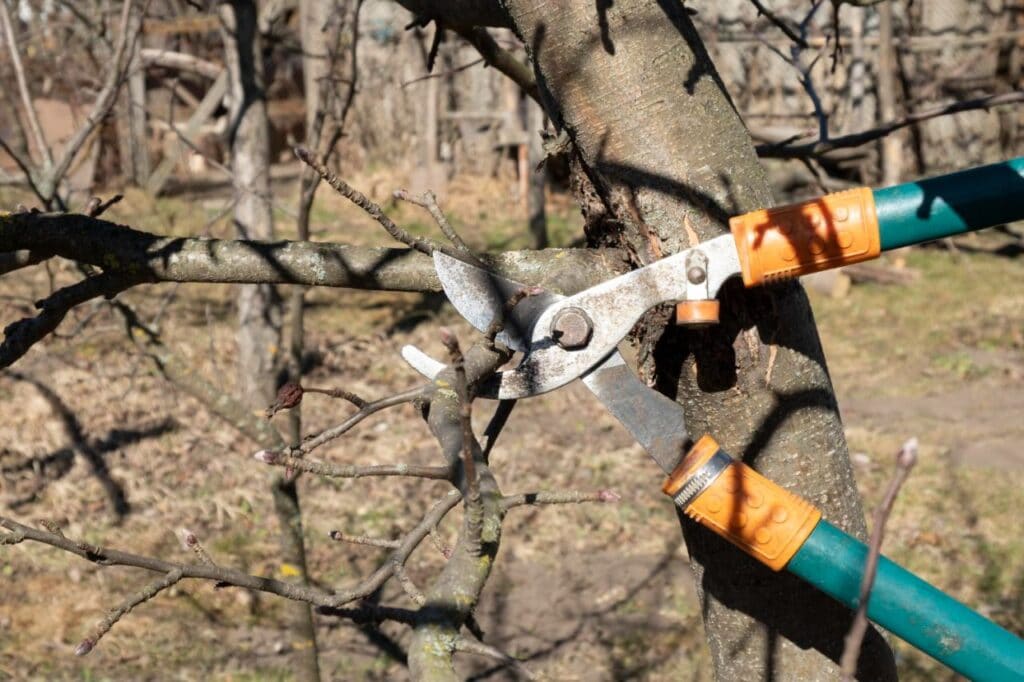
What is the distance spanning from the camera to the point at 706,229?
1.65 meters

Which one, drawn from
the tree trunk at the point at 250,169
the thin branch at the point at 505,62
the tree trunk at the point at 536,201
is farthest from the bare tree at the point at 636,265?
the tree trunk at the point at 536,201

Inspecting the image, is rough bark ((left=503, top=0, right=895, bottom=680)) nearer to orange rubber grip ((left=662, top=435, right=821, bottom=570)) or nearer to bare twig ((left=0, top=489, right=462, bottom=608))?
orange rubber grip ((left=662, top=435, right=821, bottom=570))

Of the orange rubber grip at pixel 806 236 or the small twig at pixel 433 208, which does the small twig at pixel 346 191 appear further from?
the orange rubber grip at pixel 806 236

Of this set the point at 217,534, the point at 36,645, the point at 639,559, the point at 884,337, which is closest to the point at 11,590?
the point at 36,645

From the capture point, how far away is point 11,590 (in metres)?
5.05

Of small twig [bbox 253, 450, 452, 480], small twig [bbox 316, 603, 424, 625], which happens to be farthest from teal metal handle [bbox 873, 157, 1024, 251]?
small twig [bbox 316, 603, 424, 625]

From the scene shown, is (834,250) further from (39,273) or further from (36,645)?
(39,273)

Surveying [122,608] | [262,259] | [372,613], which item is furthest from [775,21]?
[122,608]

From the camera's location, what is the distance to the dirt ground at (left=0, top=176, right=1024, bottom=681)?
181 inches

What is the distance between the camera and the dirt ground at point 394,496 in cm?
461

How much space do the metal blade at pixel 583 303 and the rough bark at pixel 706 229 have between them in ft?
0.21

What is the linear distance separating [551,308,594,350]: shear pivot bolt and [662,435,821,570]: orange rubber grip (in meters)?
0.28

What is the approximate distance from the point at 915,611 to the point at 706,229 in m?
0.66

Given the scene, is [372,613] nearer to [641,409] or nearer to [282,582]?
[282,582]
